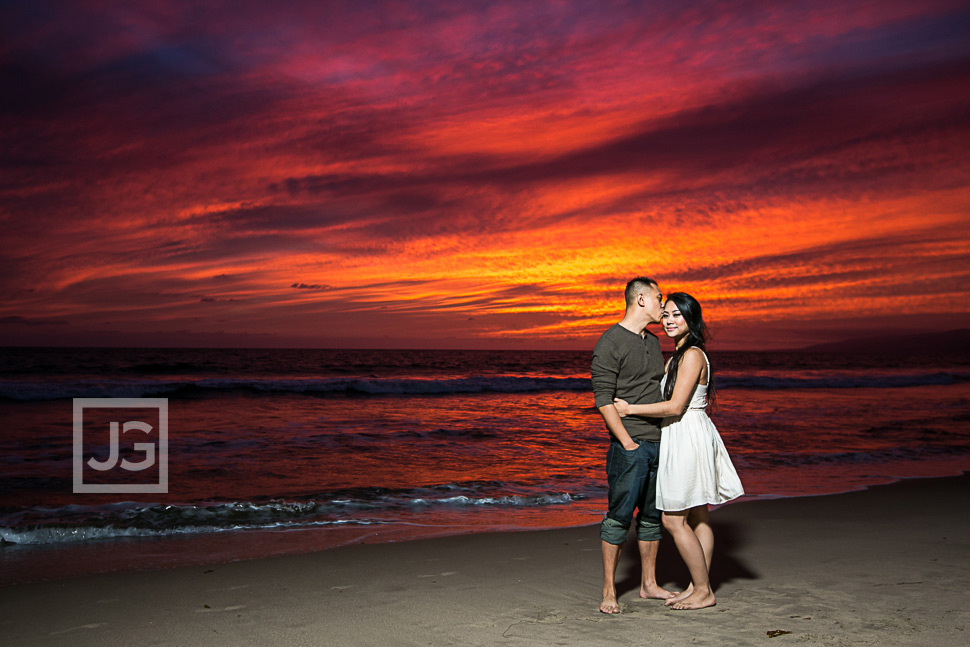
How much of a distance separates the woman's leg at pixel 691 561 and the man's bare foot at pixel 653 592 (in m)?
0.12

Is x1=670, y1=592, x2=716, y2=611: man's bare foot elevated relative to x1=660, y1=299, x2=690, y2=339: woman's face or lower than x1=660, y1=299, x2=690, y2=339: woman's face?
lower

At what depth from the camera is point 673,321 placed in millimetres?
4086

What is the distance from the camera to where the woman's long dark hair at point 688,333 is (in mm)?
4035

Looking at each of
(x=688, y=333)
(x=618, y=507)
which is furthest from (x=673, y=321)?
(x=618, y=507)

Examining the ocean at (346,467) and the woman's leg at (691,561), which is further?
the ocean at (346,467)

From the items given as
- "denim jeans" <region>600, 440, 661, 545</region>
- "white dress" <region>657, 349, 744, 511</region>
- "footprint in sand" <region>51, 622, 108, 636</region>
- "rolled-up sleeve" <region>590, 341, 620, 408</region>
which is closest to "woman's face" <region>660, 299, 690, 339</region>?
"white dress" <region>657, 349, 744, 511</region>

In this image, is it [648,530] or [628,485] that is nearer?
[628,485]

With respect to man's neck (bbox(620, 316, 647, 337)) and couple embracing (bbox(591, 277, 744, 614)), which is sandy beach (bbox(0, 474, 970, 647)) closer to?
couple embracing (bbox(591, 277, 744, 614))

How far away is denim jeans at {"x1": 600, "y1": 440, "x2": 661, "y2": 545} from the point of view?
3963 millimetres

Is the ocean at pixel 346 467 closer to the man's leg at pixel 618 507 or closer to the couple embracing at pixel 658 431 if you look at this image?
the man's leg at pixel 618 507

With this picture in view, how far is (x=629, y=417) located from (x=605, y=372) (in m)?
0.34
